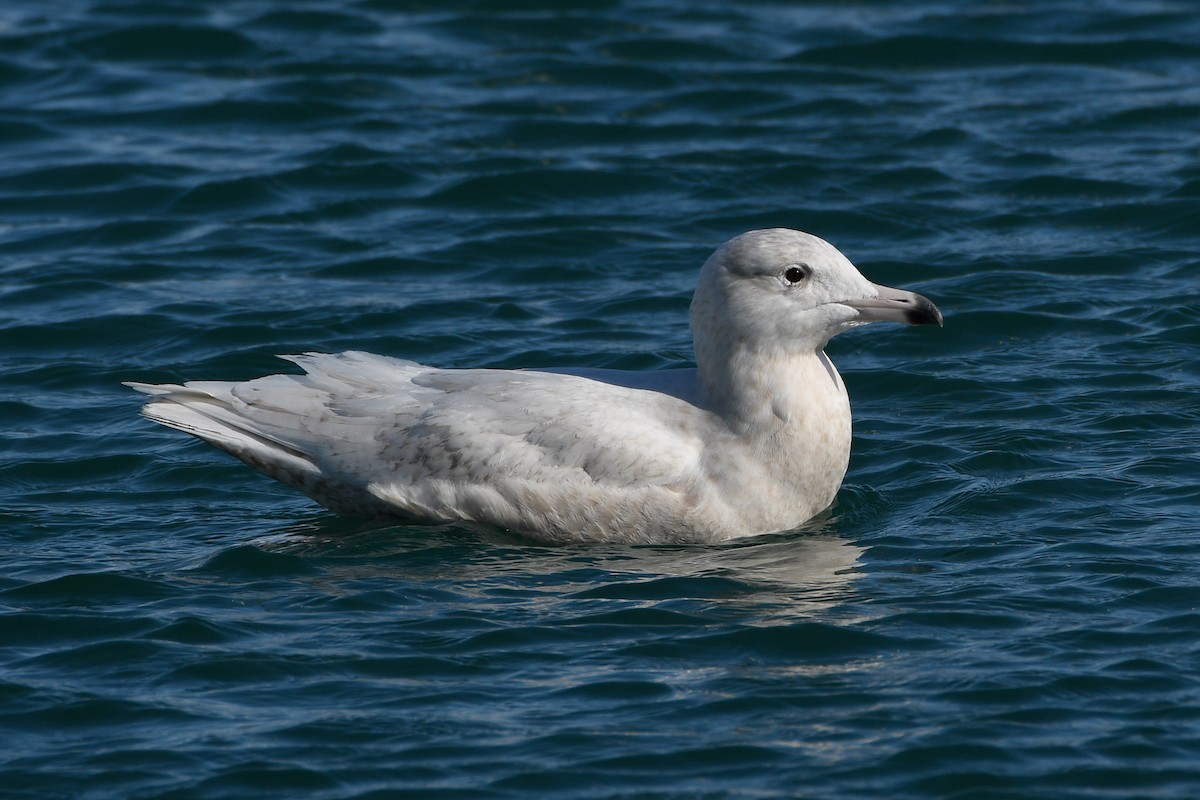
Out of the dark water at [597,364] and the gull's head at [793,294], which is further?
the gull's head at [793,294]

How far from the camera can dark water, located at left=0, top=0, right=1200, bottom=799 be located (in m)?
6.71

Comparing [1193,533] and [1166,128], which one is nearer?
[1193,533]

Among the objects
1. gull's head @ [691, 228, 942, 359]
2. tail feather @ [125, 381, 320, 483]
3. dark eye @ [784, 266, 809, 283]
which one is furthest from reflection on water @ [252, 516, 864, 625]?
dark eye @ [784, 266, 809, 283]

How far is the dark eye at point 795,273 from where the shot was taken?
27.7 ft

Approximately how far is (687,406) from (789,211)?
4943 millimetres

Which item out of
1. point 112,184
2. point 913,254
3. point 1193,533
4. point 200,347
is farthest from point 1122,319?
point 112,184

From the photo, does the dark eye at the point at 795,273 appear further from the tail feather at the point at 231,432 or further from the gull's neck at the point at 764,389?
the tail feather at the point at 231,432

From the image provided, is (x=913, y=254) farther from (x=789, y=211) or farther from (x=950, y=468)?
(x=950, y=468)

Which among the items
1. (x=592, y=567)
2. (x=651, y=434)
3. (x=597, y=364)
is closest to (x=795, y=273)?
(x=651, y=434)

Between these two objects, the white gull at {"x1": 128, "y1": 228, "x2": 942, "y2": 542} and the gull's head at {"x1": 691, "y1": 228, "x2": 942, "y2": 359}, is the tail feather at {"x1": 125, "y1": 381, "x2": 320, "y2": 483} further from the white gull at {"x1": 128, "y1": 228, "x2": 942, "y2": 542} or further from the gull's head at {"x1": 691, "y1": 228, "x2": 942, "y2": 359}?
the gull's head at {"x1": 691, "y1": 228, "x2": 942, "y2": 359}

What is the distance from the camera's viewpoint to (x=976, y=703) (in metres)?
6.81

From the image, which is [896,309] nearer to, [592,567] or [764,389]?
[764,389]

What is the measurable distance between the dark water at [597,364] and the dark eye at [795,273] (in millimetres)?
1122

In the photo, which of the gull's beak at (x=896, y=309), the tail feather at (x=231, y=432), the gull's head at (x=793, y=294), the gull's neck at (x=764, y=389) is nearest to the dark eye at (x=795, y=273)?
the gull's head at (x=793, y=294)
